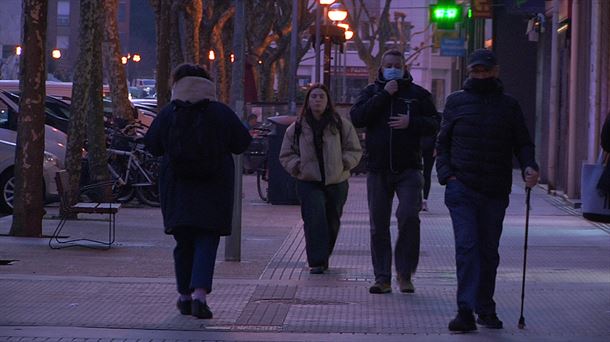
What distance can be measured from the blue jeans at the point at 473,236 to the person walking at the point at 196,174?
162cm

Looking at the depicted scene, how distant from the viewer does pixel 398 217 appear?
10.4 metres

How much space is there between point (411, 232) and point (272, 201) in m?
10.3

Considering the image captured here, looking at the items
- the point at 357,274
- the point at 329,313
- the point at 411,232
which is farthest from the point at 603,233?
the point at 329,313

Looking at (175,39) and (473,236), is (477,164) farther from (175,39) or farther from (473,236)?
(175,39)

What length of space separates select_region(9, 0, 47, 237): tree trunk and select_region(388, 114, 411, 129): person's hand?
17.7 feet

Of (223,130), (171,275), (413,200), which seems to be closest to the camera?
(223,130)

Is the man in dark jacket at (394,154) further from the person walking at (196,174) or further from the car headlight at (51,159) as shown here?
the car headlight at (51,159)

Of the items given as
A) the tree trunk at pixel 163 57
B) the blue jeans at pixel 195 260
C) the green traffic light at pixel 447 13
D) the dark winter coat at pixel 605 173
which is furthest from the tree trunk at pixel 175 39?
the dark winter coat at pixel 605 173

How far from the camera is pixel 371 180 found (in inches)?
410

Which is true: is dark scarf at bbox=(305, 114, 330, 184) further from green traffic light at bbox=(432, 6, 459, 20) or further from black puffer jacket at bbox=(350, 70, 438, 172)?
green traffic light at bbox=(432, 6, 459, 20)

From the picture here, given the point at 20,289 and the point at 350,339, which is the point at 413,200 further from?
the point at 20,289

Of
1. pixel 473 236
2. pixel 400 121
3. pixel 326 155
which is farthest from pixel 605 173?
pixel 326 155

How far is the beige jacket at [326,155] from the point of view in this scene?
38.2 feet

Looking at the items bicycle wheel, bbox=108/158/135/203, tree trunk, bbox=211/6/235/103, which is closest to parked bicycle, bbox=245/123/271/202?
bicycle wheel, bbox=108/158/135/203
